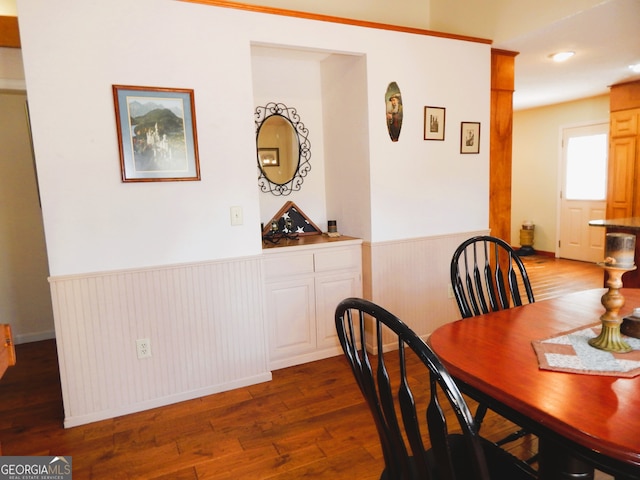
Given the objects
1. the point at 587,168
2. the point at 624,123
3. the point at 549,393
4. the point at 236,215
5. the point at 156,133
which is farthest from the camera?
the point at 587,168

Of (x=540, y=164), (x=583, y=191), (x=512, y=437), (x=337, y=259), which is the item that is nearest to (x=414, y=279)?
(x=337, y=259)

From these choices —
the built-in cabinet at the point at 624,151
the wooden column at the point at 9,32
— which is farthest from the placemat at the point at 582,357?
the built-in cabinet at the point at 624,151

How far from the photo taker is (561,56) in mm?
3732

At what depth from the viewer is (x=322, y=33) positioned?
2.76 m

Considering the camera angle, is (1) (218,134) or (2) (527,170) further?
(2) (527,170)

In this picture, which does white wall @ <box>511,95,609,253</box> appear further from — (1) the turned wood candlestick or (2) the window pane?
(1) the turned wood candlestick

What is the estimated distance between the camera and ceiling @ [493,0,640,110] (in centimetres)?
287

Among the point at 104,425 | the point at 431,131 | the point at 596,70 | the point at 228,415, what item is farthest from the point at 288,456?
the point at 596,70

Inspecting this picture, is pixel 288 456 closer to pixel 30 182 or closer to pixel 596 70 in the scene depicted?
pixel 30 182

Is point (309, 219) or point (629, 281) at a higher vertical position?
point (309, 219)

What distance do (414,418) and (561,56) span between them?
3.99 metres

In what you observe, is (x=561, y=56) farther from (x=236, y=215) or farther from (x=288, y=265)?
(x=236, y=215)

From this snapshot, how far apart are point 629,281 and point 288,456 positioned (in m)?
2.91

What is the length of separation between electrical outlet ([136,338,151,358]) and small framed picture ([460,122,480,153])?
269cm
